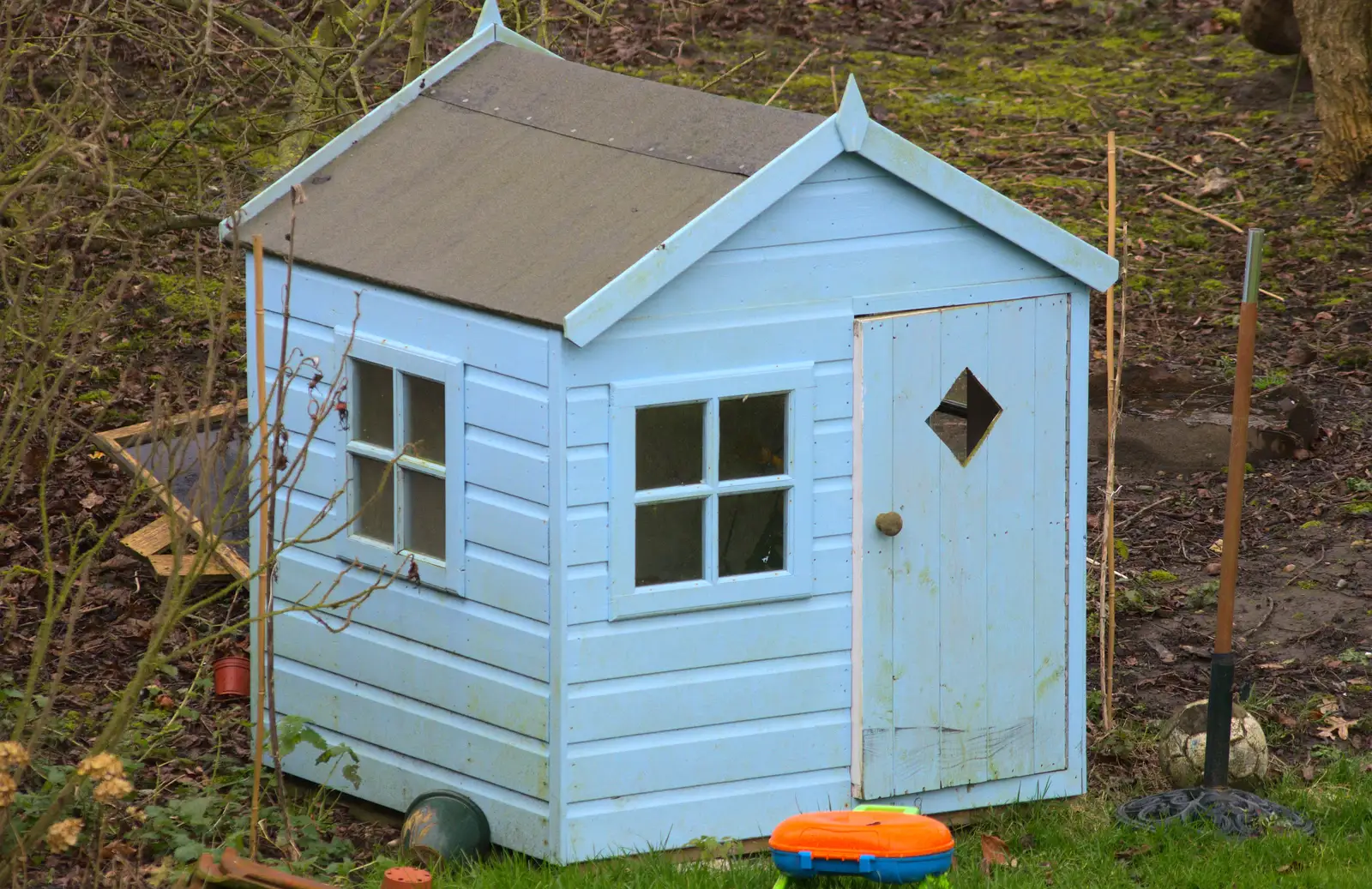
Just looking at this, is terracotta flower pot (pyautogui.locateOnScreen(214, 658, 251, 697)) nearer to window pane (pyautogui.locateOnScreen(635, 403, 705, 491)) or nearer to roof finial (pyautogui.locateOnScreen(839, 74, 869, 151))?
window pane (pyautogui.locateOnScreen(635, 403, 705, 491))

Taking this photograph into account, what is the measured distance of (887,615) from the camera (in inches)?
229

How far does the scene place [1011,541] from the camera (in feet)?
19.7

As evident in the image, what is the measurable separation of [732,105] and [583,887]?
2.60m

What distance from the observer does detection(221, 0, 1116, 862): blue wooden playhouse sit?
539cm

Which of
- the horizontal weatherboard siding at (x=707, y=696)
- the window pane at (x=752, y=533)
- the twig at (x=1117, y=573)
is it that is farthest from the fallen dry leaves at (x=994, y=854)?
the twig at (x=1117, y=573)

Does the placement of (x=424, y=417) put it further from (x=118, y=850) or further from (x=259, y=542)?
(x=118, y=850)

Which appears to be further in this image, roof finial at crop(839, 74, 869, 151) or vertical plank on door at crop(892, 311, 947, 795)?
vertical plank on door at crop(892, 311, 947, 795)

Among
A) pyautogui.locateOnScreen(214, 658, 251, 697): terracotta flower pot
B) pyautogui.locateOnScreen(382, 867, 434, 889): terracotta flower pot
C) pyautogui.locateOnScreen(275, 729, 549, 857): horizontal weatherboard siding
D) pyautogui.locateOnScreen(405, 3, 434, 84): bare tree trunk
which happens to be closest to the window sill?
pyautogui.locateOnScreen(275, 729, 549, 857): horizontal weatherboard siding

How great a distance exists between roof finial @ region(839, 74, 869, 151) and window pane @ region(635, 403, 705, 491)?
926 mm

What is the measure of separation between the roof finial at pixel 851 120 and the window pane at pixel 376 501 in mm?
1883

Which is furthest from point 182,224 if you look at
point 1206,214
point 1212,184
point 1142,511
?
point 1212,184

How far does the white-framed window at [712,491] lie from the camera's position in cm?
540

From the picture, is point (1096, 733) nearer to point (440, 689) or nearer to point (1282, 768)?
point (1282, 768)

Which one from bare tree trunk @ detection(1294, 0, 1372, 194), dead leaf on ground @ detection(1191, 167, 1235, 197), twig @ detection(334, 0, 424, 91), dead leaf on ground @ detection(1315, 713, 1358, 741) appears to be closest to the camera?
dead leaf on ground @ detection(1315, 713, 1358, 741)
